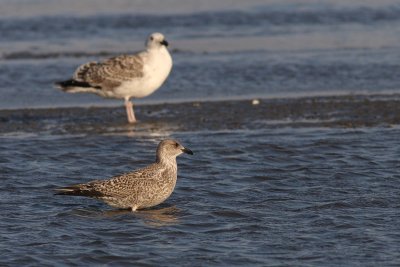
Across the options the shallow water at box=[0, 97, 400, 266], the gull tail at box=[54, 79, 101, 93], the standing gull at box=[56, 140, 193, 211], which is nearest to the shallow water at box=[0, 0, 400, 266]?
the shallow water at box=[0, 97, 400, 266]

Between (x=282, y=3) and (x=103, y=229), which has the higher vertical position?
(x=282, y=3)

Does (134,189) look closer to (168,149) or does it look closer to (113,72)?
(168,149)

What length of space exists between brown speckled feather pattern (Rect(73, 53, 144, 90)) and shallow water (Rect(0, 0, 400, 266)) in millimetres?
507

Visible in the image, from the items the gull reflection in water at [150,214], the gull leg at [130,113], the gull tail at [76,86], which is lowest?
the gull reflection in water at [150,214]

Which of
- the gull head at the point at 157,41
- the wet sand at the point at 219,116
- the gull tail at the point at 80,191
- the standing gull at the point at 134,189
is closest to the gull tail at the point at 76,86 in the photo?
the wet sand at the point at 219,116

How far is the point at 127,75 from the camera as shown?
14.2 meters

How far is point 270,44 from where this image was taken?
19.6 meters

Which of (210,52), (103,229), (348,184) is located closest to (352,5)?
(210,52)

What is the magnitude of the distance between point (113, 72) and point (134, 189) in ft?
17.3

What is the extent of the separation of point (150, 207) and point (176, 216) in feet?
1.90

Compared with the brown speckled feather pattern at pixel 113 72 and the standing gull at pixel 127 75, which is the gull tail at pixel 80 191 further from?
the brown speckled feather pattern at pixel 113 72

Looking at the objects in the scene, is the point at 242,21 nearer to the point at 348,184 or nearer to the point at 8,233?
the point at 348,184

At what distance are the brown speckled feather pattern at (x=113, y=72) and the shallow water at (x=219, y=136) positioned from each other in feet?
1.66

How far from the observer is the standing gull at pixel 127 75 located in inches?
557
